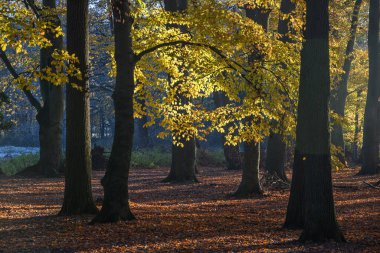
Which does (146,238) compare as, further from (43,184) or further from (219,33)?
(43,184)

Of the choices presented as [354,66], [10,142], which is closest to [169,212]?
[354,66]

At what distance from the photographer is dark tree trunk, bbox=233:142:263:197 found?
1703 cm

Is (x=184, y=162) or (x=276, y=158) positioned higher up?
(x=276, y=158)

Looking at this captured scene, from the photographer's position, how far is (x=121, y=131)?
10945mm

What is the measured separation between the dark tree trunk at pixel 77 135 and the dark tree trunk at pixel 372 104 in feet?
53.2

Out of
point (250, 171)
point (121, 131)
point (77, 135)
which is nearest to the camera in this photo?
point (121, 131)

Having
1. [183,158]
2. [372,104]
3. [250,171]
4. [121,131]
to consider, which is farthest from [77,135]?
[372,104]

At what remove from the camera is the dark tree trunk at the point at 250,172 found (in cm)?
1703

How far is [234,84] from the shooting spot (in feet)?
41.1

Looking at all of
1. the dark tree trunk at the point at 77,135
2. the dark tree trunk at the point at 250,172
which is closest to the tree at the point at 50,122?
the dark tree trunk at the point at 250,172

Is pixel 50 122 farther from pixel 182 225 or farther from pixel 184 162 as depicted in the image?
pixel 182 225

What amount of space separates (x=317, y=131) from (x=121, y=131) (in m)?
4.04

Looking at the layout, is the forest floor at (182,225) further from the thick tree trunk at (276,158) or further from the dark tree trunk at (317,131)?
the thick tree trunk at (276,158)

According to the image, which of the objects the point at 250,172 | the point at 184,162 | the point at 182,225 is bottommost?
the point at 182,225
